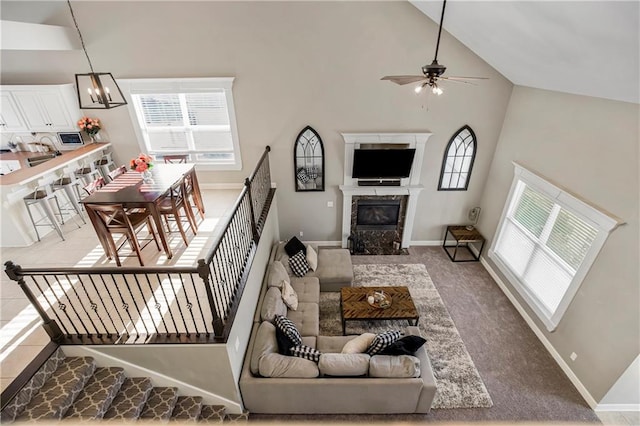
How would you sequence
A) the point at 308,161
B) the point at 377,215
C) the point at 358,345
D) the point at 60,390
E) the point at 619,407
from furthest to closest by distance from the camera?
the point at 377,215, the point at 308,161, the point at 358,345, the point at 619,407, the point at 60,390

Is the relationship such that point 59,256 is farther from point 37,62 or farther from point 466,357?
point 466,357

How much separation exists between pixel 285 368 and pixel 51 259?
3.67 m

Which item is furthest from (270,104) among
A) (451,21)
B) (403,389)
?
(403,389)

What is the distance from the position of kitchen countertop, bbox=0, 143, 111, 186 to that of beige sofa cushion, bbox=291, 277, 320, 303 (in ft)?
13.5

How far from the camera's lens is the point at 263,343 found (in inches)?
136

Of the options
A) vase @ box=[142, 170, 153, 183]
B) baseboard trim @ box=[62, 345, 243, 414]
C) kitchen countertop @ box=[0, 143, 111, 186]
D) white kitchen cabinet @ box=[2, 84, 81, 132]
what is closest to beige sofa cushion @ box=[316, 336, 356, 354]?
baseboard trim @ box=[62, 345, 243, 414]

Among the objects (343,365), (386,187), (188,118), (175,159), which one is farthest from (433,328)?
(188,118)

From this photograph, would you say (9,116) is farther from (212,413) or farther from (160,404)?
(212,413)

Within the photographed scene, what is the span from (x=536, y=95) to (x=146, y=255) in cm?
634

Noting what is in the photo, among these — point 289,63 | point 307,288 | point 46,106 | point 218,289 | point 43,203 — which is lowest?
point 307,288

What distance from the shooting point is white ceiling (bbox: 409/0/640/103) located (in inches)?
90.0

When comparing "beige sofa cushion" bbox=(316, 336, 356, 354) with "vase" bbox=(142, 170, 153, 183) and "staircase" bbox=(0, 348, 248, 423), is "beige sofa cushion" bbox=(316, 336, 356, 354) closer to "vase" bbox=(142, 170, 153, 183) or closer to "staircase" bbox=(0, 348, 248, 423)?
"staircase" bbox=(0, 348, 248, 423)

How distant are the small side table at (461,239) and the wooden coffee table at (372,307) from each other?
2025 millimetres

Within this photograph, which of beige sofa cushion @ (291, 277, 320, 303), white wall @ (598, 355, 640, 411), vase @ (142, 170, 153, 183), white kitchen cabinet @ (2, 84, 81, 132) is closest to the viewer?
white wall @ (598, 355, 640, 411)
